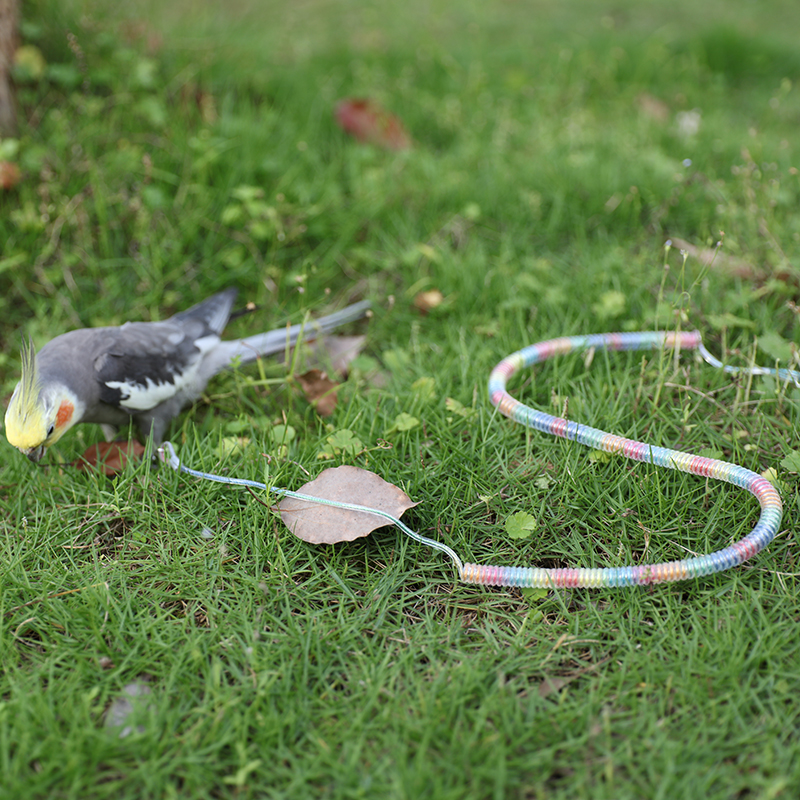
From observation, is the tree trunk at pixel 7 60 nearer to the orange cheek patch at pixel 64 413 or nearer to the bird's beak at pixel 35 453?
the orange cheek patch at pixel 64 413

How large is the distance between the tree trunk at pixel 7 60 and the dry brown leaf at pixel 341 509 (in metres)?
2.82

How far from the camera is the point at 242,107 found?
13.9 ft

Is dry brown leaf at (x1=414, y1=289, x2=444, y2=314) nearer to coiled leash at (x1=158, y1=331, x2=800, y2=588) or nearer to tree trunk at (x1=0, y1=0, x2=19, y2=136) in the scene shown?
coiled leash at (x1=158, y1=331, x2=800, y2=588)

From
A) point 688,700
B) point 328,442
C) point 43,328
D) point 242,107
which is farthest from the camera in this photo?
point 242,107

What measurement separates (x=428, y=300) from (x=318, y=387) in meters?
0.78

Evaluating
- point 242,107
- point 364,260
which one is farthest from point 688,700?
point 242,107

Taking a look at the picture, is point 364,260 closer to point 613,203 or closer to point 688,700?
point 613,203

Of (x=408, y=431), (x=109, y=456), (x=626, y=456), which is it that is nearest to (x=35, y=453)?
(x=109, y=456)

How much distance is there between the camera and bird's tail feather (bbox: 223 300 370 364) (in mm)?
3088

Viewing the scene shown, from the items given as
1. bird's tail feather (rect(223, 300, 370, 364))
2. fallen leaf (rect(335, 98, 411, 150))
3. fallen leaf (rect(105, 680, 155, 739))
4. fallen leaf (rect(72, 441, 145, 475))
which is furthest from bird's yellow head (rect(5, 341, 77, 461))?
fallen leaf (rect(335, 98, 411, 150))

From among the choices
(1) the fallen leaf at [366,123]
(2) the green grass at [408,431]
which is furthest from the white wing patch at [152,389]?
(1) the fallen leaf at [366,123]

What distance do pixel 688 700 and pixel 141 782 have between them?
138 cm

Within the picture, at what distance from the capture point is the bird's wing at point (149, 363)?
2.69 meters

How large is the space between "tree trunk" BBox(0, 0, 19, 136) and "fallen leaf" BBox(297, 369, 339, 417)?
2.30 metres
